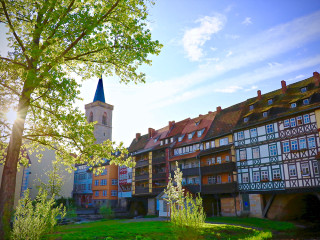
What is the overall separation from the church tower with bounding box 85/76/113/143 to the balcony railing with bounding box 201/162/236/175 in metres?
46.8

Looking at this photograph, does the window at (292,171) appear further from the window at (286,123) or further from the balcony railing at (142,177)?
the balcony railing at (142,177)

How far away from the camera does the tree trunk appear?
384 inches

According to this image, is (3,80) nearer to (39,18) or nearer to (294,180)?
(39,18)

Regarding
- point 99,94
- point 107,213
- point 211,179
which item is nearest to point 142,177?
point 107,213

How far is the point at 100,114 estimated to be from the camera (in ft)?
253

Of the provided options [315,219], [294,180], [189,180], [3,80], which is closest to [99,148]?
[3,80]

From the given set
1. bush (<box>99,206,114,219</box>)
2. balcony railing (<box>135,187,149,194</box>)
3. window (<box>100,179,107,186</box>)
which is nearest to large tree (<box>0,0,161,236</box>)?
bush (<box>99,206,114,219</box>)

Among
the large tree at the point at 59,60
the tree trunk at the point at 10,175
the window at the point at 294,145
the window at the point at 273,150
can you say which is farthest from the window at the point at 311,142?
the tree trunk at the point at 10,175

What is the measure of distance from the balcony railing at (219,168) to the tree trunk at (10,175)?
81.2 feet

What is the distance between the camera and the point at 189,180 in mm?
37844

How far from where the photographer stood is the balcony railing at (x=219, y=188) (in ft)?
99.6

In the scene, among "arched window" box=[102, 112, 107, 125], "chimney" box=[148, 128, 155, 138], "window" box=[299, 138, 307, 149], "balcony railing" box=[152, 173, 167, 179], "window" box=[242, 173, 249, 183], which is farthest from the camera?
"arched window" box=[102, 112, 107, 125]

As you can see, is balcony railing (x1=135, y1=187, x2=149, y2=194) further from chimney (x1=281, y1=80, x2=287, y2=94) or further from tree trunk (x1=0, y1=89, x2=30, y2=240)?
tree trunk (x1=0, y1=89, x2=30, y2=240)

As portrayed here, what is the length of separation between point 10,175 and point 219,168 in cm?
2553
